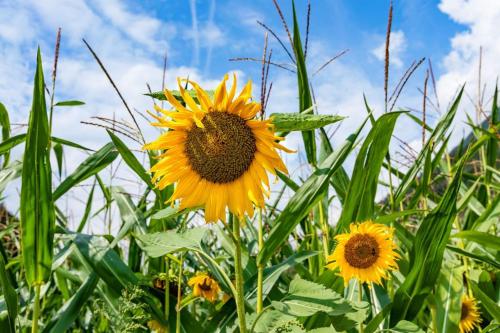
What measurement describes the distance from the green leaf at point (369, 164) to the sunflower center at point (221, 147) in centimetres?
47

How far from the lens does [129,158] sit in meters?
1.58

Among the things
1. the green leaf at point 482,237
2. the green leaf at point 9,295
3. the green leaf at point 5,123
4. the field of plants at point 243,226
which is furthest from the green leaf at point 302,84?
the green leaf at point 5,123

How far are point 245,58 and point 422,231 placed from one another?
2.77ft

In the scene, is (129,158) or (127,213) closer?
(129,158)

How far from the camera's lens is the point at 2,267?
134 centimetres

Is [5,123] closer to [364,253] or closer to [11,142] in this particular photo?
[11,142]

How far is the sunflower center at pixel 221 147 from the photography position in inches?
44.6

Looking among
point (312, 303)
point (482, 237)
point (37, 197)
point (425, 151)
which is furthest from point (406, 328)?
point (37, 197)

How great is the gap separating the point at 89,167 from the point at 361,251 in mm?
1042

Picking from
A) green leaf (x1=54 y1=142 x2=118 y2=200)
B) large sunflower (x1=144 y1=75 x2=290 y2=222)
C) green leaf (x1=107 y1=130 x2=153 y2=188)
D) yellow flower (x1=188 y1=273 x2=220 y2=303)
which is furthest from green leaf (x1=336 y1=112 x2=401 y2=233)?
green leaf (x1=54 y1=142 x2=118 y2=200)

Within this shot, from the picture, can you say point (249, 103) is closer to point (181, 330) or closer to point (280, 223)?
point (280, 223)

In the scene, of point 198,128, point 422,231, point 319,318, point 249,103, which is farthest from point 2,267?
point 422,231

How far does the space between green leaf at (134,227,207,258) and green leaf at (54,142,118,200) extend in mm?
651

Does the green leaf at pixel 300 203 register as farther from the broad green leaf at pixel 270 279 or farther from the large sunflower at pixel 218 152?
the broad green leaf at pixel 270 279
